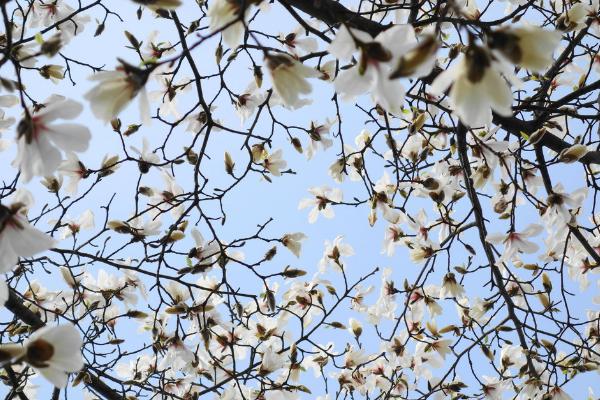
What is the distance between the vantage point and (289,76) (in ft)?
3.20

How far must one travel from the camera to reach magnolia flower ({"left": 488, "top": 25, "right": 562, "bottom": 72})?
0.71m

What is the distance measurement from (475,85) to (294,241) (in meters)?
1.36

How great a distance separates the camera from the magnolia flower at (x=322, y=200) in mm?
2314

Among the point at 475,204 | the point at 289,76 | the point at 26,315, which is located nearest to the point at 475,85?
the point at 289,76

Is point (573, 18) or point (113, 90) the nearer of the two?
point (113, 90)

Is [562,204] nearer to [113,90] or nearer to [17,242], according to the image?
[113,90]

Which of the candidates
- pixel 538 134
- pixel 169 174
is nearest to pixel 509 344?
pixel 538 134

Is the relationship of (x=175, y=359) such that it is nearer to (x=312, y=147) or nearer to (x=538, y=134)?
(x=312, y=147)

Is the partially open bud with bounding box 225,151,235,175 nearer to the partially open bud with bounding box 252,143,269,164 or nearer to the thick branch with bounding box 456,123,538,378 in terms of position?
the partially open bud with bounding box 252,143,269,164

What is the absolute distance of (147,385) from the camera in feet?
6.70

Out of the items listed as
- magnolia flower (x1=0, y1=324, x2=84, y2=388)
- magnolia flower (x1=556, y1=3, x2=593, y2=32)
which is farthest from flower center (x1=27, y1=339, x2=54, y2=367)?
magnolia flower (x1=556, y1=3, x2=593, y2=32)

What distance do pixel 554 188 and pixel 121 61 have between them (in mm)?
1460

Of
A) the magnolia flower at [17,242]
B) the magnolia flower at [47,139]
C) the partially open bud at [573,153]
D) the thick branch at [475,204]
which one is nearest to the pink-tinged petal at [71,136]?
the magnolia flower at [47,139]

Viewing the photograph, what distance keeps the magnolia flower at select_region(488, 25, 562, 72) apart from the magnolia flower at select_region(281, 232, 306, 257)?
138 centimetres
